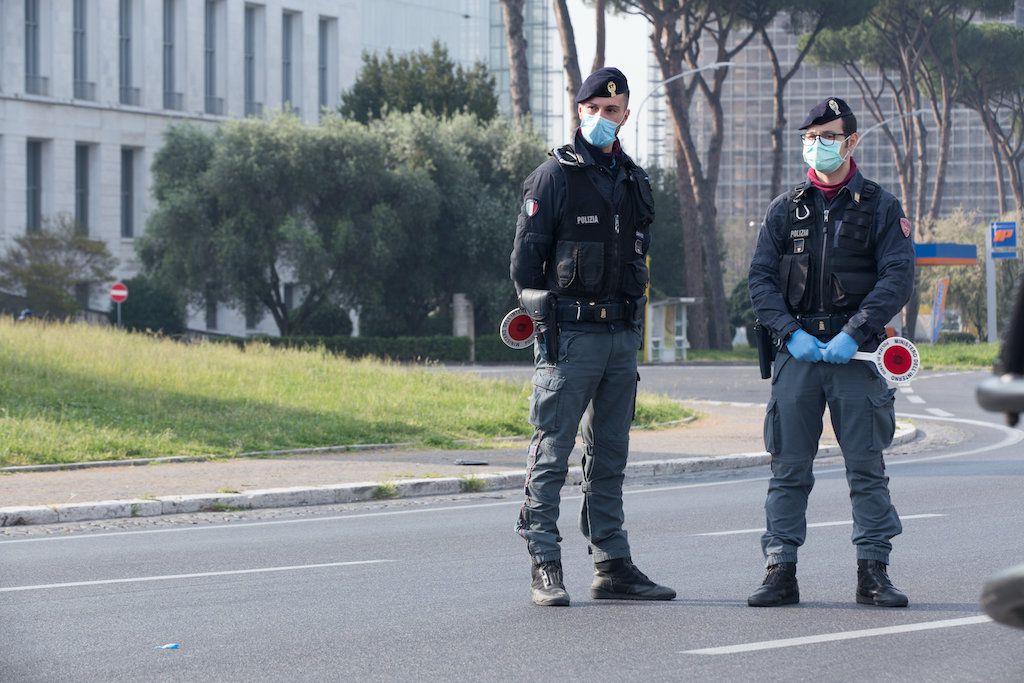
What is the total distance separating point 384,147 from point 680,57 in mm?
8739

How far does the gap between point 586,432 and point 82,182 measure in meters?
59.6

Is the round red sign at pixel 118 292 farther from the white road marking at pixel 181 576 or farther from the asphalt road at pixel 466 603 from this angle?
the white road marking at pixel 181 576

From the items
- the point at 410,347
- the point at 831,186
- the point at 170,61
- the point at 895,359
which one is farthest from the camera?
the point at 170,61

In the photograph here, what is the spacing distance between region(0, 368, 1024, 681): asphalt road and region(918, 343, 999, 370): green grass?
→ 91.1 ft

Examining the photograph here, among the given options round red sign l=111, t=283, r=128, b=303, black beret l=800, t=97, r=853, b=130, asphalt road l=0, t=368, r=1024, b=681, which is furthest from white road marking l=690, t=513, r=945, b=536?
round red sign l=111, t=283, r=128, b=303

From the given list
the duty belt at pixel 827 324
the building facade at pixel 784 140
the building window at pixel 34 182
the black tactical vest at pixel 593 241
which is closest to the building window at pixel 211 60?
the building window at pixel 34 182

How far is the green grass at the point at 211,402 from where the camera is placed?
14.4m

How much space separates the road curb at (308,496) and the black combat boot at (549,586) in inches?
113

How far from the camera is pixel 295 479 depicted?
12.3 meters

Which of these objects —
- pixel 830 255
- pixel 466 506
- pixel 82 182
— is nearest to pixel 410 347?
pixel 82 182

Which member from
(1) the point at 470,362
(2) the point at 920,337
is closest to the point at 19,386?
(1) the point at 470,362

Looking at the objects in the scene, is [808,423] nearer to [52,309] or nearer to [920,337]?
[52,309]

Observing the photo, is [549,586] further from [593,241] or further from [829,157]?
[829,157]

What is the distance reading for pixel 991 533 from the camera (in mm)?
8750
